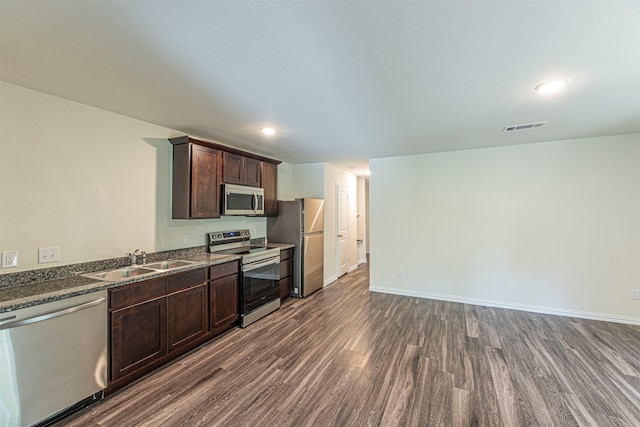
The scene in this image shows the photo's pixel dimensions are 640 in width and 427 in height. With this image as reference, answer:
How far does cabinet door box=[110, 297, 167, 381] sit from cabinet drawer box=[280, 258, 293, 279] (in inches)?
79.6

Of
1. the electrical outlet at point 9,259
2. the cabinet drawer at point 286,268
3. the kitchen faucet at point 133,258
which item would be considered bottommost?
the cabinet drawer at point 286,268

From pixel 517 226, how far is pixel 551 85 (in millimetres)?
2576

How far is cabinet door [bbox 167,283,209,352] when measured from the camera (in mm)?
2576

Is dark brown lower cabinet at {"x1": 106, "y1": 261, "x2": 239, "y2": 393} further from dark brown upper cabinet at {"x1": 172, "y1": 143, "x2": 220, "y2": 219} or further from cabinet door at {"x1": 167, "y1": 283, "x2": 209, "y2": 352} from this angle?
dark brown upper cabinet at {"x1": 172, "y1": 143, "x2": 220, "y2": 219}

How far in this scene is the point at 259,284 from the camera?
12.1ft

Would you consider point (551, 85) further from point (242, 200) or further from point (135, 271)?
point (135, 271)

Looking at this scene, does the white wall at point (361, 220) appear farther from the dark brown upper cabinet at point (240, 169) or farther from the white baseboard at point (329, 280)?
the dark brown upper cabinet at point (240, 169)

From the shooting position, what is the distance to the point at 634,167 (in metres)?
3.52

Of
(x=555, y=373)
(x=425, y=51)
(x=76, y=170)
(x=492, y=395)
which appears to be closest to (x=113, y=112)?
(x=76, y=170)

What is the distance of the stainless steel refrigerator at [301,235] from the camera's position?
458 centimetres

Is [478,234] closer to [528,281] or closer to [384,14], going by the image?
[528,281]

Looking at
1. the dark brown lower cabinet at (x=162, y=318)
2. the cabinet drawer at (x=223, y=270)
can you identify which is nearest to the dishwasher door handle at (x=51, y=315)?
the dark brown lower cabinet at (x=162, y=318)

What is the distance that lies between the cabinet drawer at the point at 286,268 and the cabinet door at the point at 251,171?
135cm

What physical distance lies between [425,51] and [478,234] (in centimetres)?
350
